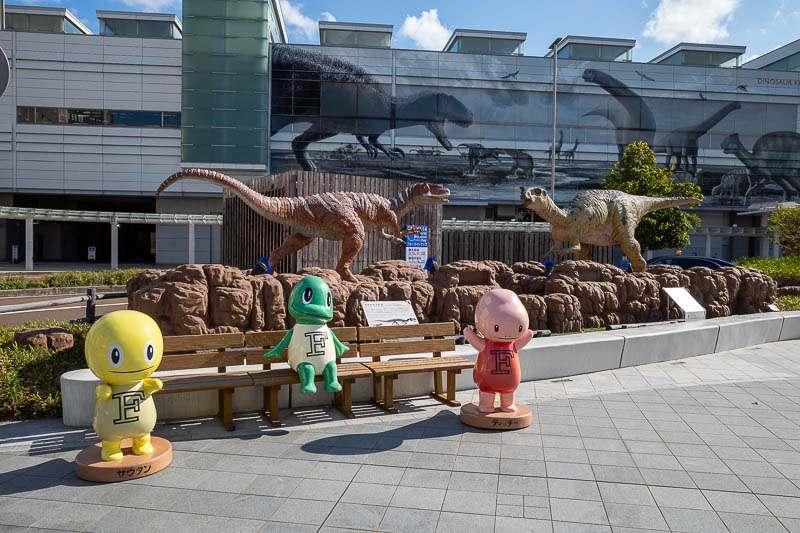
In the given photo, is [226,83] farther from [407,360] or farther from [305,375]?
[305,375]

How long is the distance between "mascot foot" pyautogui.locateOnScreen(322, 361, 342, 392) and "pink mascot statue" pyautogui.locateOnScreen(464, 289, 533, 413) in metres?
1.22

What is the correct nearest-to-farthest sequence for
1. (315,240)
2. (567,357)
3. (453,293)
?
(567,357), (453,293), (315,240)

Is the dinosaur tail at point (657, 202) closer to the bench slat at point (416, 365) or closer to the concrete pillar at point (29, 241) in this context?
the bench slat at point (416, 365)

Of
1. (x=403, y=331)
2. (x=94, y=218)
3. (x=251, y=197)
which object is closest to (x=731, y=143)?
(x=251, y=197)

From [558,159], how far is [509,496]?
32.9m

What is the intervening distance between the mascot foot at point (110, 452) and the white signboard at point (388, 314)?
10.1 ft

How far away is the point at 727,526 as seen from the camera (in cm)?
318

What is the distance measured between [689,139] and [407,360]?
35.6 m

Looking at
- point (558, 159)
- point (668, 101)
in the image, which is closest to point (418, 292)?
point (558, 159)

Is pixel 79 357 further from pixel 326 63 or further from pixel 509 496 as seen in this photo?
pixel 326 63

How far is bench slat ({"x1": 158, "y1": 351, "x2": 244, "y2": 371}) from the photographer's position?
4.78 metres

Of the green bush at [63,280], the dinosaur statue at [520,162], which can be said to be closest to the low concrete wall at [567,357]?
the green bush at [63,280]

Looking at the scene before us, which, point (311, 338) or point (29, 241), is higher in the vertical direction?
point (29, 241)

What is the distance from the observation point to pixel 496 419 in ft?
15.9
